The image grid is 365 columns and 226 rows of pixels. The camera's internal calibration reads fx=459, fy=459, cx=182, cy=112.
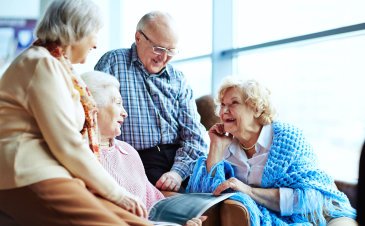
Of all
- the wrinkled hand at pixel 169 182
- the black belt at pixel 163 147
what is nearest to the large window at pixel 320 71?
the black belt at pixel 163 147

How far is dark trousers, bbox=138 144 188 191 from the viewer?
2428mm

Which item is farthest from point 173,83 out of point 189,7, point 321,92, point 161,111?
point 189,7

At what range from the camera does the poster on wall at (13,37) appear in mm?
4691

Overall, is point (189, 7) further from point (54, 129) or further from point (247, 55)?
point (54, 129)

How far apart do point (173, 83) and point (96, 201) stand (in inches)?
51.1

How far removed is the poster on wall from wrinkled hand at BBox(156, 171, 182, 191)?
2911 mm

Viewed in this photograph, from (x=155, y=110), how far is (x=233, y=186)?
659 mm

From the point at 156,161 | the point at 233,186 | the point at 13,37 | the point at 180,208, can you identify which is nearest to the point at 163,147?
the point at 156,161

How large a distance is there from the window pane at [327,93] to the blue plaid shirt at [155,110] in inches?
24.4

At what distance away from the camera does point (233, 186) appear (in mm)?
2037

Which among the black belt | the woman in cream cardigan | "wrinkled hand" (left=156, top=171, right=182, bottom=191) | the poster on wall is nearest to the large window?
the black belt

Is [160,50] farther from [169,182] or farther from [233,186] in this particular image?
[233,186]

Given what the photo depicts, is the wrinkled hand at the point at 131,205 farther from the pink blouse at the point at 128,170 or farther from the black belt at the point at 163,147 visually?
the black belt at the point at 163,147

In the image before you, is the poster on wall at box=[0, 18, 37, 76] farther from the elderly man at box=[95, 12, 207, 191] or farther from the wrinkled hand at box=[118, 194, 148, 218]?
the wrinkled hand at box=[118, 194, 148, 218]
